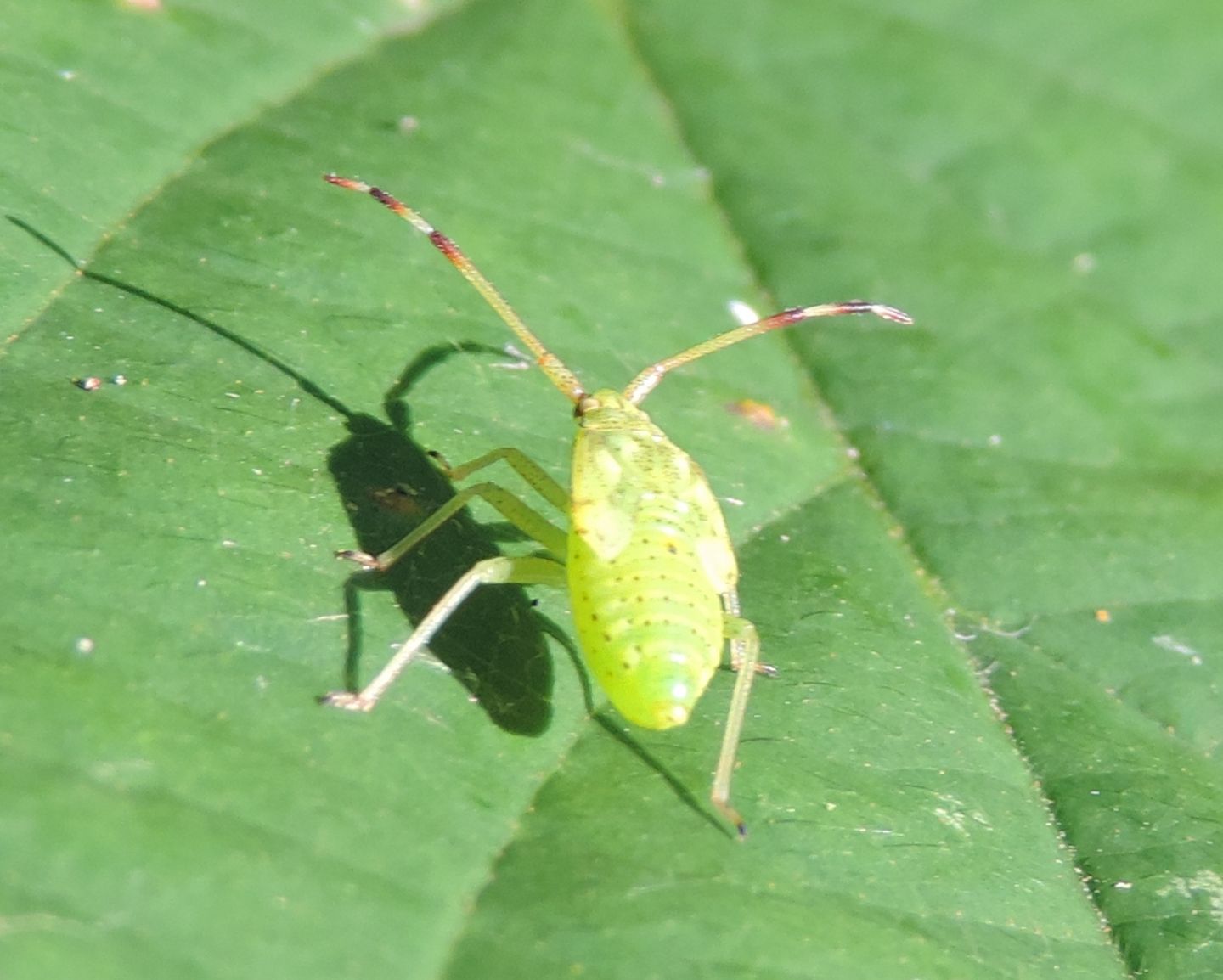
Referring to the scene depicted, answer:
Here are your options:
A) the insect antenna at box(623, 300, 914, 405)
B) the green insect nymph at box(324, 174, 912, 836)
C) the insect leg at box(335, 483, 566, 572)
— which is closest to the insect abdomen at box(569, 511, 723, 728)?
the green insect nymph at box(324, 174, 912, 836)

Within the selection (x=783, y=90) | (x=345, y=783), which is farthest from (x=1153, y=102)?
(x=345, y=783)

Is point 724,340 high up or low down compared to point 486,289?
down

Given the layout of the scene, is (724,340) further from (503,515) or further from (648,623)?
(648,623)

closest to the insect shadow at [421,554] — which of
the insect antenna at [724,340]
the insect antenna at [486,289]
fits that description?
the insect antenna at [486,289]

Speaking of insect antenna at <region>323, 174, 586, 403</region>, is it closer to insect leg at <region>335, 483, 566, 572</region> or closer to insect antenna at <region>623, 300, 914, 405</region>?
insect antenna at <region>623, 300, 914, 405</region>

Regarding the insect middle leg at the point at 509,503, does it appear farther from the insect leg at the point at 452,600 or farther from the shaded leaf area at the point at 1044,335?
the shaded leaf area at the point at 1044,335

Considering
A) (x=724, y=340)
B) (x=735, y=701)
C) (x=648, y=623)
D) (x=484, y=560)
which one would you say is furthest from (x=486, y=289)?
(x=735, y=701)

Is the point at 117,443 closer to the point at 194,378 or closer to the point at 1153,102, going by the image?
the point at 194,378
